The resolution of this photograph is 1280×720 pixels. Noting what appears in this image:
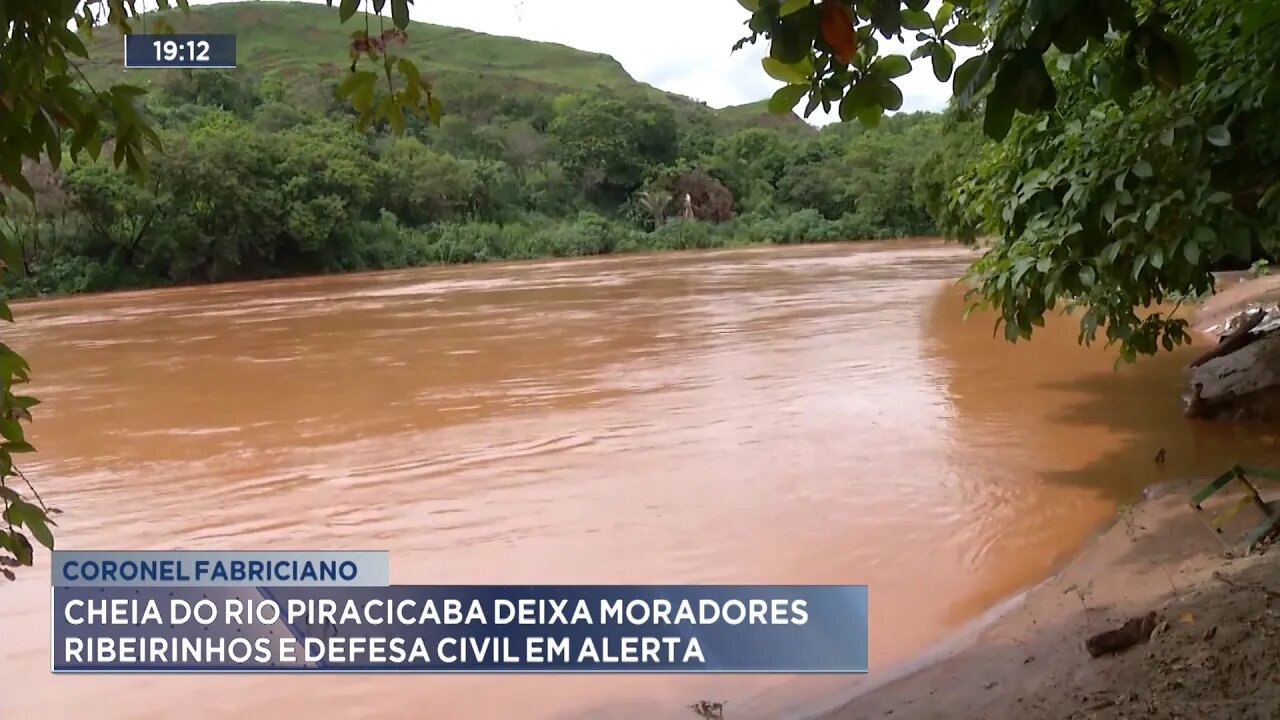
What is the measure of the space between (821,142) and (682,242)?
54.3 ft

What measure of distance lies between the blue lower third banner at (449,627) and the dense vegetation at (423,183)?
1466 centimetres

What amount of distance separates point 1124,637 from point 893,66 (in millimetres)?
1758

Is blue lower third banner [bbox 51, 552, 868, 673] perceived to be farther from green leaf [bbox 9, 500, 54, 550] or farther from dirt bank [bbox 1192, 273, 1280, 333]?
dirt bank [bbox 1192, 273, 1280, 333]

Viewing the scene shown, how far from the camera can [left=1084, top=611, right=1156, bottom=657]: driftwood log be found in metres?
2.66

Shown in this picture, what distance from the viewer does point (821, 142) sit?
2267 inches

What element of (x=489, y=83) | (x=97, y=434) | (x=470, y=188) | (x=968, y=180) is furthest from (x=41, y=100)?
(x=489, y=83)

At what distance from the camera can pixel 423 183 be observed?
40.4 metres

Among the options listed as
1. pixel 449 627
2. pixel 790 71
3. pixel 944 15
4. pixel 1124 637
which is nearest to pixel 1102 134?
pixel 1124 637

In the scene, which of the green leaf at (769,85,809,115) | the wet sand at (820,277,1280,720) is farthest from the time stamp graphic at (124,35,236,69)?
the wet sand at (820,277,1280,720)

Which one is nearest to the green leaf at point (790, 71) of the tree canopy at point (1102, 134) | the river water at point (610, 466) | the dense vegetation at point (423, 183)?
the tree canopy at point (1102, 134)

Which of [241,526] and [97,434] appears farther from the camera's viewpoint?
[97,434]

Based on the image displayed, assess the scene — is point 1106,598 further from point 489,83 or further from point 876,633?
point 489,83

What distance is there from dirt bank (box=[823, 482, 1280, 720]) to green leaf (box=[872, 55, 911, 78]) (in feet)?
4.74

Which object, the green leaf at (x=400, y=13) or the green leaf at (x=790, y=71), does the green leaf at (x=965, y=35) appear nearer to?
the green leaf at (x=790, y=71)
